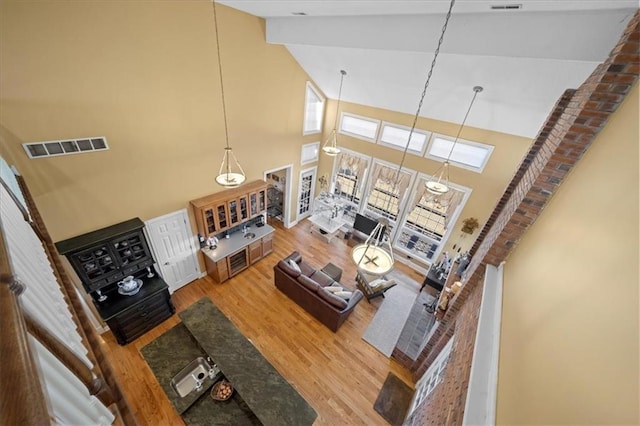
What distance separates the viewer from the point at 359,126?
725 centimetres

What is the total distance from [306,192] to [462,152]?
16.3 feet

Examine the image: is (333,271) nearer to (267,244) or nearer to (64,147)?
(267,244)

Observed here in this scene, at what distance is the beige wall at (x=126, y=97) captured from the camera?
2996 mm

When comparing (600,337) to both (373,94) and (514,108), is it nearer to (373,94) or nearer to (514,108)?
(514,108)

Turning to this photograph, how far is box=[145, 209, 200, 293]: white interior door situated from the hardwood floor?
1.24ft

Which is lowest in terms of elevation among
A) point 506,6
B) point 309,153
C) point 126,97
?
point 309,153

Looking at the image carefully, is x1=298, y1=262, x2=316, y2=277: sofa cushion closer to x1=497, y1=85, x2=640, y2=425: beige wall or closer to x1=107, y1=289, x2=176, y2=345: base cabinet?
x1=107, y1=289, x2=176, y2=345: base cabinet

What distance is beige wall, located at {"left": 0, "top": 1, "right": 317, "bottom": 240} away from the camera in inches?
118

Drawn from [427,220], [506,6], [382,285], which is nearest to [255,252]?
[382,285]

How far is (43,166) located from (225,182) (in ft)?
7.68

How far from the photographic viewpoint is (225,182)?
13.1 ft

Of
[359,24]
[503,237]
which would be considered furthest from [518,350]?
[359,24]

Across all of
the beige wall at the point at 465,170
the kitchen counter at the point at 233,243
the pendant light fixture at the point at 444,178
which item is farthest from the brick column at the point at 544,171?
the kitchen counter at the point at 233,243

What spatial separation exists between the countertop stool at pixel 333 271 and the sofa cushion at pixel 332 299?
1.28 meters
